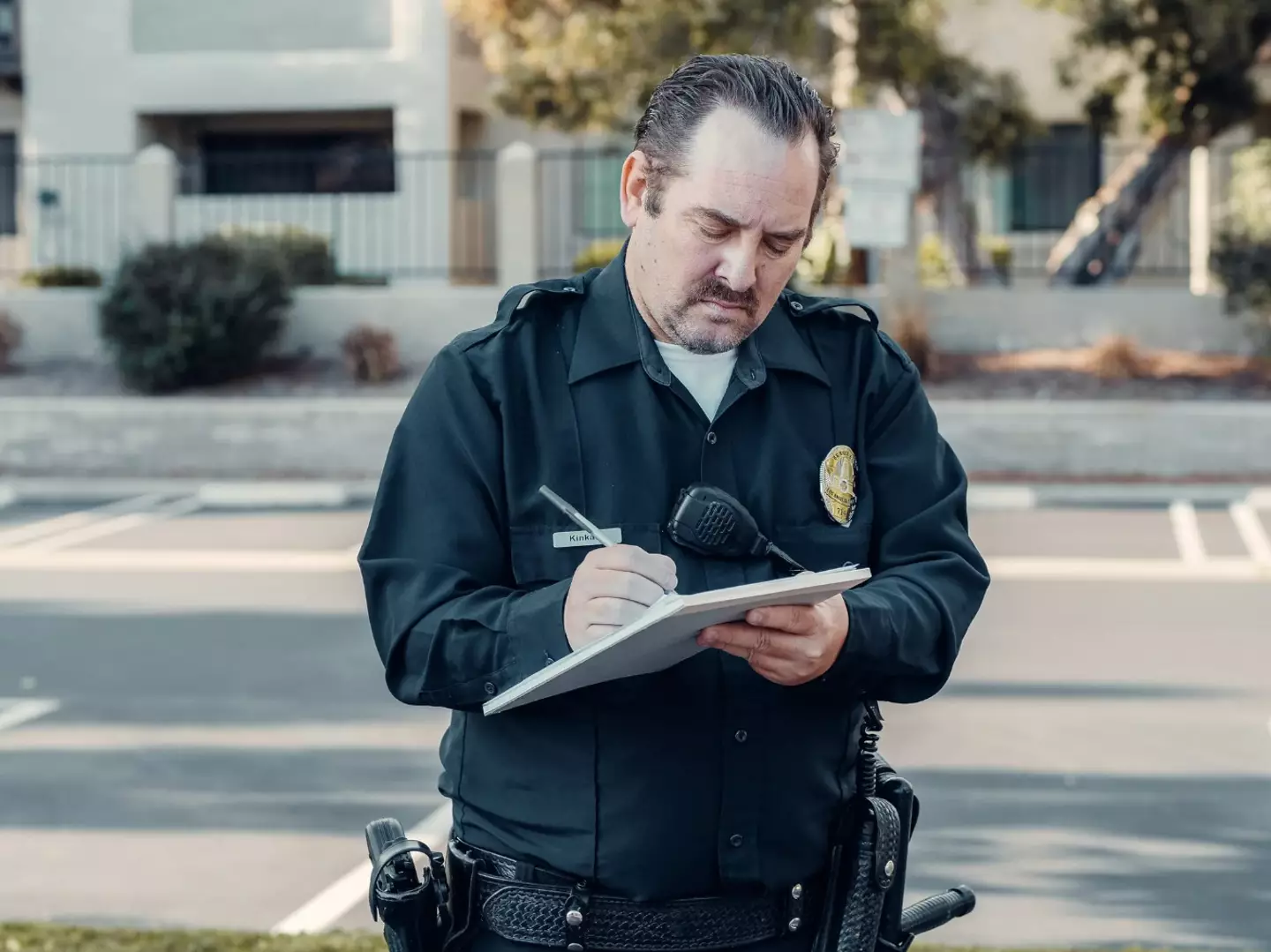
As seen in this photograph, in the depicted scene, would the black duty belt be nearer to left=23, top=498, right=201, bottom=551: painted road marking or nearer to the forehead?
the forehead

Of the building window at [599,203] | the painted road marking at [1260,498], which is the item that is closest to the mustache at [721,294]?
the painted road marking at [1260,498]

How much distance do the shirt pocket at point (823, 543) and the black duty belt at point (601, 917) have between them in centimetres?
43

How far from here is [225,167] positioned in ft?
86.3

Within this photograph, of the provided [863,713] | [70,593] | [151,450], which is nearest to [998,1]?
[151,450]

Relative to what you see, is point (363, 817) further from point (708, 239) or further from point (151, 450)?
point (151, 450)

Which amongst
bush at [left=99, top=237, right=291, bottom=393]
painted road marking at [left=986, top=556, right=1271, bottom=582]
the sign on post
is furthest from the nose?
bush at [left=99, top=237, right=291, bottom=393]

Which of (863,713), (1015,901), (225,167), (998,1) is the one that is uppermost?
(998,1)

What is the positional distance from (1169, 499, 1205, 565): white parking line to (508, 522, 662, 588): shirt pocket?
10372 millimetres

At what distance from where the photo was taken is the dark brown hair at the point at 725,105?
2.37m

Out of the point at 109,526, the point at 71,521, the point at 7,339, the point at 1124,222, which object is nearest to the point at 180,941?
the point at 109,526

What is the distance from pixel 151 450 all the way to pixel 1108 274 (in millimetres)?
10071

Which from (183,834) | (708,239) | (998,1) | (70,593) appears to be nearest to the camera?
(708,239)

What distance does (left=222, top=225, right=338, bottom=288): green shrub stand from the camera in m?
20.0

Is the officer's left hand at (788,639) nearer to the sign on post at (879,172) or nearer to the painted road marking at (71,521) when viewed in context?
the painted road marking at (71,521)
